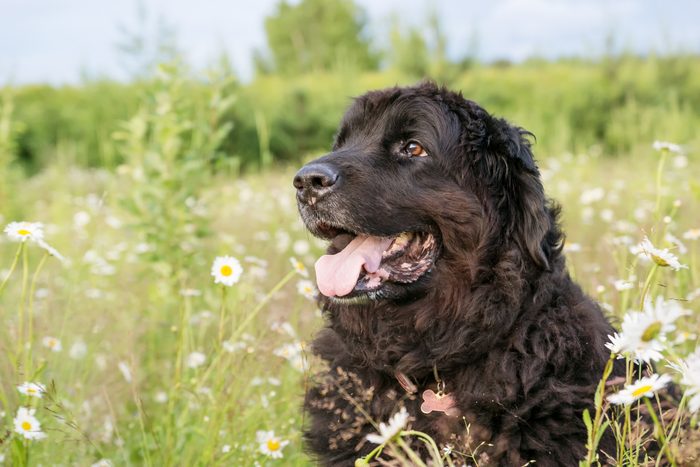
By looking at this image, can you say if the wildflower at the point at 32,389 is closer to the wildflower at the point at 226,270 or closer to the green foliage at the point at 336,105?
the wildflower at the point at 226,270

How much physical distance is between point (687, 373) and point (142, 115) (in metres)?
4.83

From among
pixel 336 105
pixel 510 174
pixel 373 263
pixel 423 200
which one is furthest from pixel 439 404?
pixel 336 105

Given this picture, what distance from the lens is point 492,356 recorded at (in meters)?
2.56

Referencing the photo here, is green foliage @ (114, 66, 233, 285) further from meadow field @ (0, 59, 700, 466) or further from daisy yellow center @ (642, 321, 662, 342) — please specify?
daisy yellow center @ (642, 321, 662, 342)

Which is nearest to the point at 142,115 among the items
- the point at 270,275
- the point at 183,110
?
the point at 183,110

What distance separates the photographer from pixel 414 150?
2941 millimetres

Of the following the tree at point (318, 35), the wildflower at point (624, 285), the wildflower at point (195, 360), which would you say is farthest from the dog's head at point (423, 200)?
the tree at point (318, 35)

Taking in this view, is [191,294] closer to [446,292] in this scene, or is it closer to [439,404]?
[446,292]

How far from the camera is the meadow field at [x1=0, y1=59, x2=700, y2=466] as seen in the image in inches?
101

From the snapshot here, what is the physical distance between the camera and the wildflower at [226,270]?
2555 millimetres

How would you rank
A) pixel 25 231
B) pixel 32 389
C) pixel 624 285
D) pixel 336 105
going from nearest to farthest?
1. pixel 624 285
2. pixel 32 389
3. pixel 25 231
4. pixel 336 105

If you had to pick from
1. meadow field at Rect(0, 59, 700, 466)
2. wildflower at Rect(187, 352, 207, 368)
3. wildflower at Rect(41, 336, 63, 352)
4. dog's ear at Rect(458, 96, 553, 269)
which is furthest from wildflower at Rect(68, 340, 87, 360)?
dog's ear at Rect(458, 96, 553, 269)

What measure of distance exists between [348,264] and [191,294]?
114 centimetres

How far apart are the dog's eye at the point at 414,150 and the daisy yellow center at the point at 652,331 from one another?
1.79m
